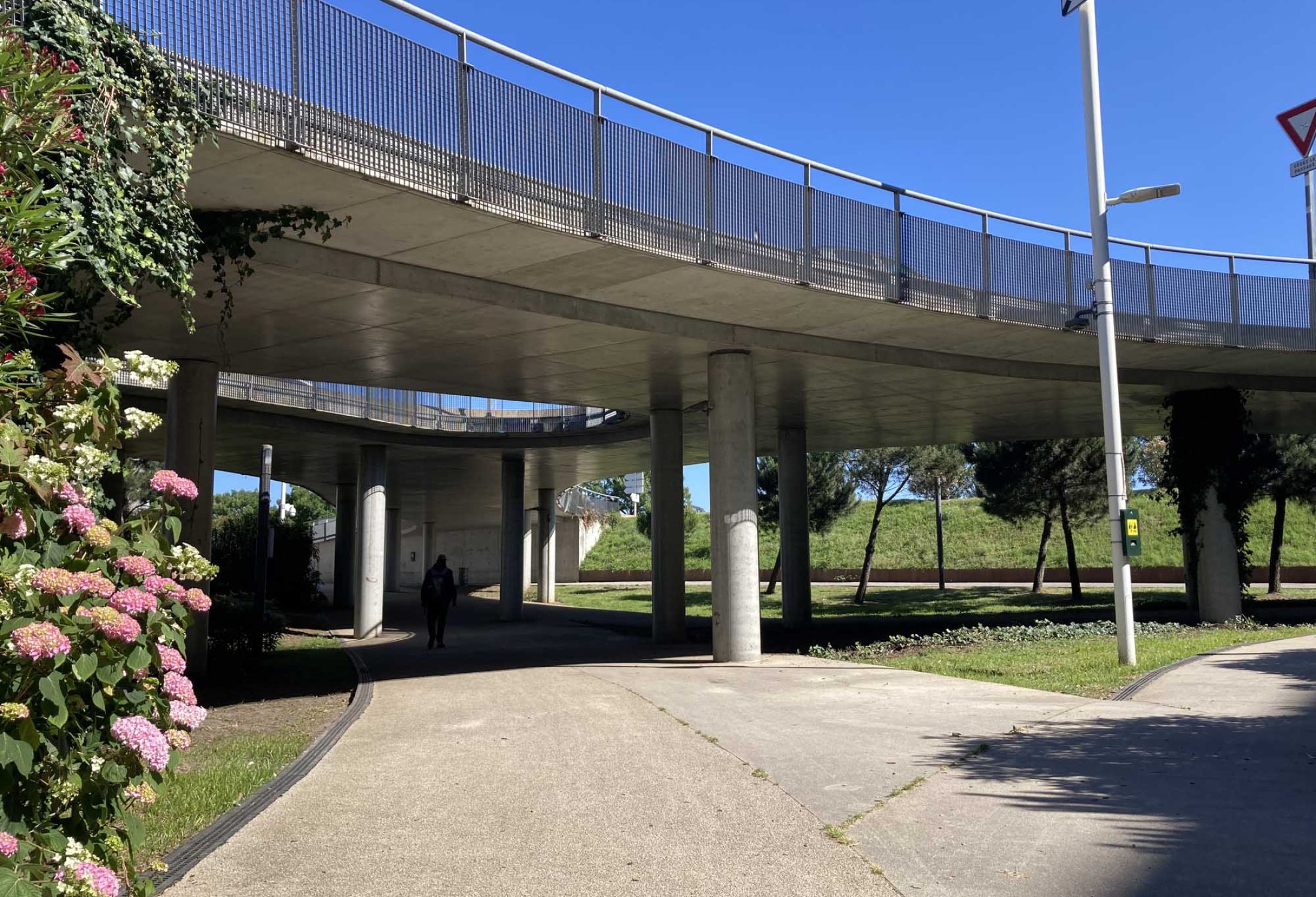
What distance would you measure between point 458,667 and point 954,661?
294 inches

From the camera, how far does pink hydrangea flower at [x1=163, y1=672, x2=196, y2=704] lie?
3.57 meters

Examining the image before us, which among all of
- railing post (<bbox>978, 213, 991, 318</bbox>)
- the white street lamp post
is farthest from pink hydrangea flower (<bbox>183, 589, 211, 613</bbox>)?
railing post (<bbox>978, 213, 991, 318</bbox>)

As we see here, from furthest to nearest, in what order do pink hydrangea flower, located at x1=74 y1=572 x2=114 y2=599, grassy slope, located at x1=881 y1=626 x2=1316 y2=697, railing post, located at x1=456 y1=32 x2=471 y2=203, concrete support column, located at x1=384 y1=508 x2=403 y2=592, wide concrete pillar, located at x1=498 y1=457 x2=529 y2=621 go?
concrete support column, located at x1=384 y1=508 x2=403 y2=592, wide concrete pillar, located at x1=498 y1=457 x2=529 y2=621, grassy slope, located at x1=881 y1=626 x2=1316 y2=697, railing post, located at x1=456 y1=32 x2=471 y2=203, pink hydrangea flower, located at x1=74 y1=572 x2=114 y2=599

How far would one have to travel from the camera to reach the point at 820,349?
52.9 ft

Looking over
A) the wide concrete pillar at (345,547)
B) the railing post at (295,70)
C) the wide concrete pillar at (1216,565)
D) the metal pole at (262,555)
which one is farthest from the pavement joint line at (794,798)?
the wide concrete pillar at (345,547)

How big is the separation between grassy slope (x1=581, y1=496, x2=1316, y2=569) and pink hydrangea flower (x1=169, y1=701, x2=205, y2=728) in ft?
139

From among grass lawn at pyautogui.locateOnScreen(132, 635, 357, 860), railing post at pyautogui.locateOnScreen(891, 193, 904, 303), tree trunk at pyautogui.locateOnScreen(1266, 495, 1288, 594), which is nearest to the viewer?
grass lawn at pyautogui.locateOnScreen(132, 635, 357, 860)

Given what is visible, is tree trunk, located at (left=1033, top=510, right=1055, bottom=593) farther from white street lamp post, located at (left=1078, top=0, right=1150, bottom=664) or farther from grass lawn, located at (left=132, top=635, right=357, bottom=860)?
grass lawn, located at (left=132, top=635, right=357, bottom=860)

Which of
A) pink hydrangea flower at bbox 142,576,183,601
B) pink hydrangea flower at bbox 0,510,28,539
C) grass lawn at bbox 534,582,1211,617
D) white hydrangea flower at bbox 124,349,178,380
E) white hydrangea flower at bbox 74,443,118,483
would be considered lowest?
grass lawn at bbox 534,582,1211,617

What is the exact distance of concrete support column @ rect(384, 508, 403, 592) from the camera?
1871 inches

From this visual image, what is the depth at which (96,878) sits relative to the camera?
9.97ft

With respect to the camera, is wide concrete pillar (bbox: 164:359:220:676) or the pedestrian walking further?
the pedestrian walking

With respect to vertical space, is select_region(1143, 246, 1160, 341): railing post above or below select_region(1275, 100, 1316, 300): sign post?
below

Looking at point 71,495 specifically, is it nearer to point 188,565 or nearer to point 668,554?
point 188,565
